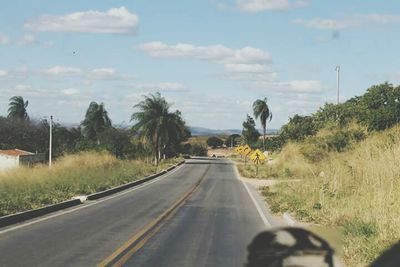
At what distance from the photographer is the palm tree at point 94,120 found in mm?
111938

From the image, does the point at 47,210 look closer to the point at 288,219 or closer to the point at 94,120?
the point at 288,219

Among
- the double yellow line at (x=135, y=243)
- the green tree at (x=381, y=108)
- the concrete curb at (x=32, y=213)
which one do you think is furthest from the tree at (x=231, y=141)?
the double yellow line at (x=135, y=243)

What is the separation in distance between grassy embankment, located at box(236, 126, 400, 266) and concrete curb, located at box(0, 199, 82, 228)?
709 centimetres

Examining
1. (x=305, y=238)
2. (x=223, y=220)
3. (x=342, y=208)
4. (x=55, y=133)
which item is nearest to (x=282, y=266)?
(x=305, y=238)

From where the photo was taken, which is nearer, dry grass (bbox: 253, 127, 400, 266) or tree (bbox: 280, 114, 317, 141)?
dry grass (bbox: 253, 127, 400, 266)

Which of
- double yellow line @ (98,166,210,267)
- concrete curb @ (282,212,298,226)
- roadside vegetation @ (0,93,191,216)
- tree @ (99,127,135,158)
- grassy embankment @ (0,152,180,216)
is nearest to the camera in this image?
→ double yellow line @ (98,166,210,267)

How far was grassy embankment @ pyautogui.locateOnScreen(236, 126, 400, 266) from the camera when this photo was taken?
32.5 ft

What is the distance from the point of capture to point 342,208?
15.2 m

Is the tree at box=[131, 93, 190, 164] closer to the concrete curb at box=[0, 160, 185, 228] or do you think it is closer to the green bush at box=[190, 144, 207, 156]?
the concrete curb at box=[0, 160, 185, 228]

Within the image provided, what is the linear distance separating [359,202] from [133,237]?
584cm

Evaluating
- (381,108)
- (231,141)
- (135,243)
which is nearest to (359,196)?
(135,243)

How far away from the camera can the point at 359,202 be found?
14875 millimetres

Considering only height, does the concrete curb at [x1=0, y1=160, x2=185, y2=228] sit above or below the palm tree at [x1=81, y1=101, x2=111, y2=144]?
below

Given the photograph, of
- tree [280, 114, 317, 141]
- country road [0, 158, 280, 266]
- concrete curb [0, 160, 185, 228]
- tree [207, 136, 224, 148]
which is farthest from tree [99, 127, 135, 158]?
tree [207, 136, 224, 148]
